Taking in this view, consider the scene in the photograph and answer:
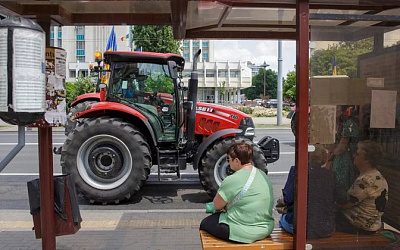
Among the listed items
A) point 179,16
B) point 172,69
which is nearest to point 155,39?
point 172,69

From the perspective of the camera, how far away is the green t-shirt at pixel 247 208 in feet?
12.0

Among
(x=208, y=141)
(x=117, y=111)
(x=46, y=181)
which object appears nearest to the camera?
(x=46, y=181)

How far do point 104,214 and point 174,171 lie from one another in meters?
1.38

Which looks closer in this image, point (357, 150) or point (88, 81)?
point (357, 150)

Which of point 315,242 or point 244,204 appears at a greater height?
point 244,204

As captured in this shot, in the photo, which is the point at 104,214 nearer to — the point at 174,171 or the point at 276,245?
the point at 174,171

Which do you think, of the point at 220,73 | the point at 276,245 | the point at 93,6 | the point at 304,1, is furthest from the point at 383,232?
the point at 220,73

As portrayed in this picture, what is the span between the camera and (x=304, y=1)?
332 centimetres

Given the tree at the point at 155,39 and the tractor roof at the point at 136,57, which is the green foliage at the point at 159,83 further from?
the tree at the point at 155,39

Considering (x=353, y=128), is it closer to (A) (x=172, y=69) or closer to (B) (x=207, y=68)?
(A) (x=172, y=69)

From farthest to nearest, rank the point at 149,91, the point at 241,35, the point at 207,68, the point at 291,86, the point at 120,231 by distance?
1. the point at 207,68
2. the point at 291,86
3. the point at 149,91
4. the point at 120,231
5. the point at 241,35

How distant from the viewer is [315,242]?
142 inches

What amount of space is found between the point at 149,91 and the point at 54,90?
401 cm

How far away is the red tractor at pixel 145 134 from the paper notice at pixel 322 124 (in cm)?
375
